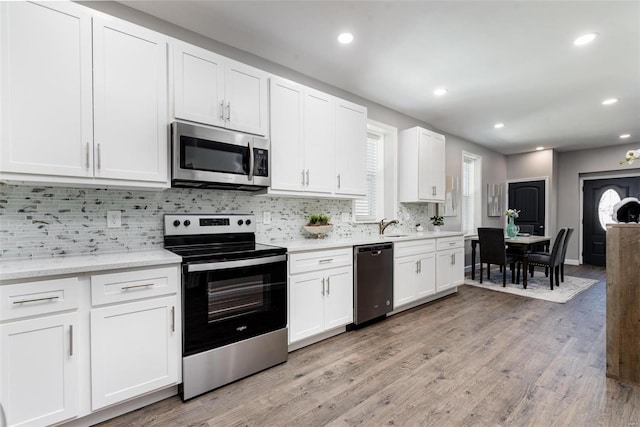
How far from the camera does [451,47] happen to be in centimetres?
281

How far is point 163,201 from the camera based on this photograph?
94.8 inches

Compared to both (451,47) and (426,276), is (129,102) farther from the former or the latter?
(426,276)

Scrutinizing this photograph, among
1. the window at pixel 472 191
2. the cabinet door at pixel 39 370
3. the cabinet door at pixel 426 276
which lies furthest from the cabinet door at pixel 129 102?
the window at pixel 472 191

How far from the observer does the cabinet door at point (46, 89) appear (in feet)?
5.26

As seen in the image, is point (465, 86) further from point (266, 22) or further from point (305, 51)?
point (266, 22)

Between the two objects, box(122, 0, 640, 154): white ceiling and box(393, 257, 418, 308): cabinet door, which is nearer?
box(122, 0, 640, 154): white ceiling

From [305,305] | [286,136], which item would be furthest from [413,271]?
[286,136]

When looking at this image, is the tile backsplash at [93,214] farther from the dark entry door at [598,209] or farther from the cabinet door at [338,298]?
the dark entry door at [598,209]

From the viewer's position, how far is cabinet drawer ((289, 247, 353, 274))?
2.59 metres

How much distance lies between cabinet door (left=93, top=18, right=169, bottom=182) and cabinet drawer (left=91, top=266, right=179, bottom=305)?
25.2 inches

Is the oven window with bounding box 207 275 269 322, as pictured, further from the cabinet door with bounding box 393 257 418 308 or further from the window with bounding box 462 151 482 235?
the window with bounding box 462 151 482 235

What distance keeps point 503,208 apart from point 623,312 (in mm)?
5770

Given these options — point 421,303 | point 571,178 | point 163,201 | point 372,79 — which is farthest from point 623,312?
point 571,178

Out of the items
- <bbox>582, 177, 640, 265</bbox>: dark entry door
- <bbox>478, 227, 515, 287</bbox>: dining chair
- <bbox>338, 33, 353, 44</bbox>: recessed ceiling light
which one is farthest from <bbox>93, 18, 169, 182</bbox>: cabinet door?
<bbox>582, 177, 640, 265</bbox>: dark entry door
